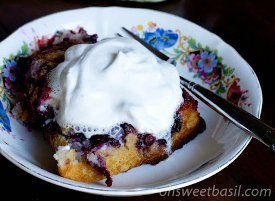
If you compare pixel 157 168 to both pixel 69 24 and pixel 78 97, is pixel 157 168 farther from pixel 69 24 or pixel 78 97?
pixel 69 24

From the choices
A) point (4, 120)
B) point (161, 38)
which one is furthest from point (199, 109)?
point (4, 120)

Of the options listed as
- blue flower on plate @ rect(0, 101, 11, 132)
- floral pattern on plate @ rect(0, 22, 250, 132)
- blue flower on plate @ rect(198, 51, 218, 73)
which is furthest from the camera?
blue flower on plate @ rect(198, 51, 218, 73)

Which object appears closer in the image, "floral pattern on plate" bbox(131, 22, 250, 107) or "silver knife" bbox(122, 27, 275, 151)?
"silver knife" bbox(122, 27, 275, 151)

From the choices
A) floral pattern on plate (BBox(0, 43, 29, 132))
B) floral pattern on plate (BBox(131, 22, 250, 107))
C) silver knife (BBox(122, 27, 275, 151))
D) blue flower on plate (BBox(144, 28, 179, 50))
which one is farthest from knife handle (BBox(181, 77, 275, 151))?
floral pattern on plate (BBox(0, 43, 29, 132))

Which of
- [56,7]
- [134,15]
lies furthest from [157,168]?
[56,7]

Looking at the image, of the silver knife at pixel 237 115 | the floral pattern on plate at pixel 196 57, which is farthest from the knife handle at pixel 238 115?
the floral pattern on plate at pixel 196 57

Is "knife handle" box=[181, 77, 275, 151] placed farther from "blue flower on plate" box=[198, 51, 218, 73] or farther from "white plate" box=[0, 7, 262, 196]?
"blue flower on plate" box=[198, 51, 218, 73]

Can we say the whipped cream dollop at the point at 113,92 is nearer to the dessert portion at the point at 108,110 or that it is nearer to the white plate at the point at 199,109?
the dessert portion at the point at 108,110
